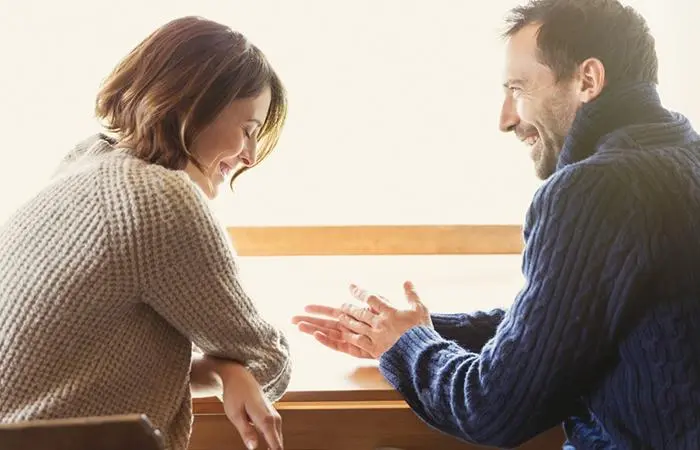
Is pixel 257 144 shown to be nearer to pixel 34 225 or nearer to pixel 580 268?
pixel 34 225

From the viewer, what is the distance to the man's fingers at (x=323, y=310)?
48.7 inches

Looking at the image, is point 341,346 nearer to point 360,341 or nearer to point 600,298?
point 360,341

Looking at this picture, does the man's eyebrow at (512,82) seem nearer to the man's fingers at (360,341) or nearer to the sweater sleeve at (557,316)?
the sweater sleeve at (557,316)

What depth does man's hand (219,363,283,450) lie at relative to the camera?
865mm

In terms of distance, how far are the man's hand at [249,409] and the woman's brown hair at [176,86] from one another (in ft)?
0.91

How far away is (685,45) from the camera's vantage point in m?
1.86

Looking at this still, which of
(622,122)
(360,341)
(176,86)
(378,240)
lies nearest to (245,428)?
(360,341)

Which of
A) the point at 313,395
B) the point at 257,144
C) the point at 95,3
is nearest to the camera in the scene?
the point at 313,395

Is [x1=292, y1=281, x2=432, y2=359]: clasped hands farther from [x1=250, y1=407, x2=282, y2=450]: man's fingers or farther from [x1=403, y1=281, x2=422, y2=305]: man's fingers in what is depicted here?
[x1=250, y1=407, x2=282, y2=450]: man's fingers

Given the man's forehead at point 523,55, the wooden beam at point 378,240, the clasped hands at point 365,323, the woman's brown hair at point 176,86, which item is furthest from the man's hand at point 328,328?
the wooden beam at point 378,240

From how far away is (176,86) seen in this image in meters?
0.94

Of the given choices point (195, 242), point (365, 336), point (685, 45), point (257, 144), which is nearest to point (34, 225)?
point (195, 242)

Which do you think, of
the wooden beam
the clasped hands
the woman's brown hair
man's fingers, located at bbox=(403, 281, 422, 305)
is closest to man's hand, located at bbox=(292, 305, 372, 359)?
the clasped hands

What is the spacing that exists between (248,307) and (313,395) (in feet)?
0.66
